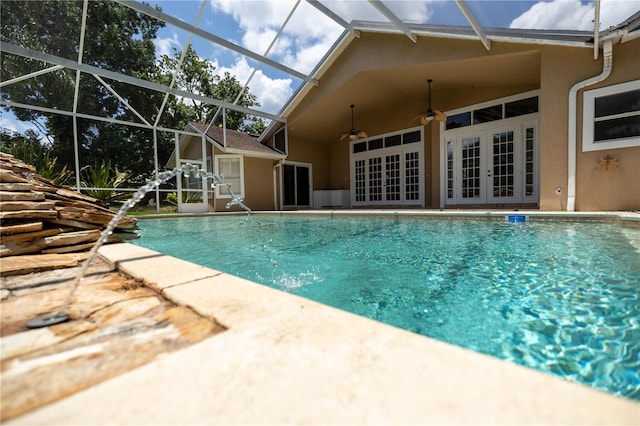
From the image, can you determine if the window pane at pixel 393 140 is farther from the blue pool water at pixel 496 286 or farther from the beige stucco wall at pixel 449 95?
the blue pool water at pixel 496 286

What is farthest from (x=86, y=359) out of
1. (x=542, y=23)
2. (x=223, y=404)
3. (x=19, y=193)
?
(x=542, y=23)

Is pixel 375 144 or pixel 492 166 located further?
pixel 375 144

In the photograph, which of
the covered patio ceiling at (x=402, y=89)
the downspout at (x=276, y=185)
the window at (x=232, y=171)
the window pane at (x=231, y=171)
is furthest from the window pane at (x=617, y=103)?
the window pane at (x=231, y=171)

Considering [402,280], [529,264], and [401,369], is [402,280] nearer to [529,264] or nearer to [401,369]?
[529,264]

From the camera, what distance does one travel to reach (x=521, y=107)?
294 inches

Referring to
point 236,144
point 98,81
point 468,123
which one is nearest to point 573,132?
point 468,123

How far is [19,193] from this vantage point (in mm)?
2412

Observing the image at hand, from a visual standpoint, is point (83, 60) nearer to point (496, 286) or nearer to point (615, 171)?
point (496, 286)

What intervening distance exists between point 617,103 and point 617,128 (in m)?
0.44

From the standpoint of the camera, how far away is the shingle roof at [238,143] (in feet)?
32.4

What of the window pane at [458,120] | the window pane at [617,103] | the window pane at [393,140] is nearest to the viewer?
the window pane at [617,103]

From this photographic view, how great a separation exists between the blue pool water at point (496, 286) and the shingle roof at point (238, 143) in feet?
21.6

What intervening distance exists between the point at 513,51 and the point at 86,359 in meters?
7.92

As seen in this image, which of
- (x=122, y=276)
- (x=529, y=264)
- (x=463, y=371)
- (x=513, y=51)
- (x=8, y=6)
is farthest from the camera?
(x=8, y=6)
